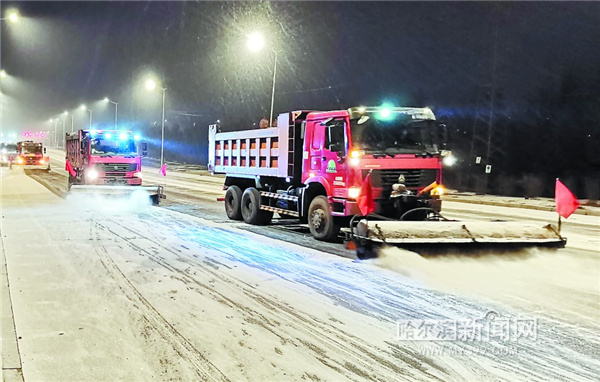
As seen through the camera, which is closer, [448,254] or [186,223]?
[448,254]

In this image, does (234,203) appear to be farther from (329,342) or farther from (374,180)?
(329,342)

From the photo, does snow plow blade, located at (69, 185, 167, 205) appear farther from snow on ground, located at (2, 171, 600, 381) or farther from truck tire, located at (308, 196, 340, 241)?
truck tire, located at (308, 196, 340, 241)

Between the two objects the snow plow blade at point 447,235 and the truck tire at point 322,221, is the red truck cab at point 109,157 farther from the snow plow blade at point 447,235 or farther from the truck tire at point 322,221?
the snow plow blade at point 447,235

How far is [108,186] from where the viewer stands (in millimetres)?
18281

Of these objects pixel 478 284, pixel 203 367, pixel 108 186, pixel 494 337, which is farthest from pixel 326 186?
pixel 108 186

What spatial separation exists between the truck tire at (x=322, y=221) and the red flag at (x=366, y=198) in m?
0.99

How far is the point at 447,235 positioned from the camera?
340 inches

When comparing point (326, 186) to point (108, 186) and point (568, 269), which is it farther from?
point (108, 186)

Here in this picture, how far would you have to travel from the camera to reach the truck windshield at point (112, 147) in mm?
19781

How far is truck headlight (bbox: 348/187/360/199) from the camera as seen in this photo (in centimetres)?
1002

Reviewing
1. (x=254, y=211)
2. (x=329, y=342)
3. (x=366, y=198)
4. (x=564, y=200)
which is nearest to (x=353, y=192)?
(x=366, y=198)

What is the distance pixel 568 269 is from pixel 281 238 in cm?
573

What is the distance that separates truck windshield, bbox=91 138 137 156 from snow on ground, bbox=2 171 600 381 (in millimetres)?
10222

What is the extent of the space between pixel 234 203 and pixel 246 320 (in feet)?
30.4
